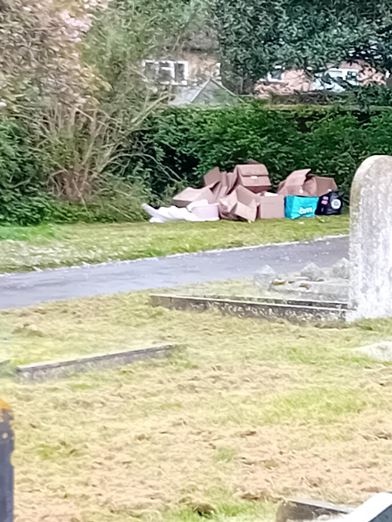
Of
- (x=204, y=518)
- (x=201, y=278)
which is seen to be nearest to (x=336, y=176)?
(x=201, y=278)

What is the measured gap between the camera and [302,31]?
23.2 m

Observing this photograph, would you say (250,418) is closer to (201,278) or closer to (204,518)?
(204,518)

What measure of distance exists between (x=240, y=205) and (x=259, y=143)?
3.17m

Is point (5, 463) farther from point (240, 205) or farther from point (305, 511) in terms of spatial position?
point (240, 205)

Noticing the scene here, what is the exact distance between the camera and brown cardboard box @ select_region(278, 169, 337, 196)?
22875 mm

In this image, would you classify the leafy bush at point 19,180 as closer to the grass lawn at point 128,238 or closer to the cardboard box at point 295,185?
the grass lawn at point 128,238

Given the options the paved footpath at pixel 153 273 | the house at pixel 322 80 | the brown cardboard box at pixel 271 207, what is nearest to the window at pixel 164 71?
the house at pixel 322 80

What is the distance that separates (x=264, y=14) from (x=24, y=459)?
1882 cm

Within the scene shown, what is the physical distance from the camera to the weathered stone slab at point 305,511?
4.67 metres

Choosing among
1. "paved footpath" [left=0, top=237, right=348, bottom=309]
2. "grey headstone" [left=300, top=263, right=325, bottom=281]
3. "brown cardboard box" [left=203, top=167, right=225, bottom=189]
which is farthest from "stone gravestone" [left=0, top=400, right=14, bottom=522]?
"brown cardboard box" [left=203, top=167, right=225, bottom=189]

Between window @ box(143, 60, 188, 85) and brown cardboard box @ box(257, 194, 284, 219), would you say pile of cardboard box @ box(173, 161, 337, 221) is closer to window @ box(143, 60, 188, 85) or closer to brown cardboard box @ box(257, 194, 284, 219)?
brown cardboard box @ box(257, 194, 284, 219)

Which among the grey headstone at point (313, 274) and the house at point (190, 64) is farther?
the house at point (190, 64)

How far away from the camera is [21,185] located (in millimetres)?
20844

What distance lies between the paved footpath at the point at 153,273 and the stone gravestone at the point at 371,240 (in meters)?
3.36
